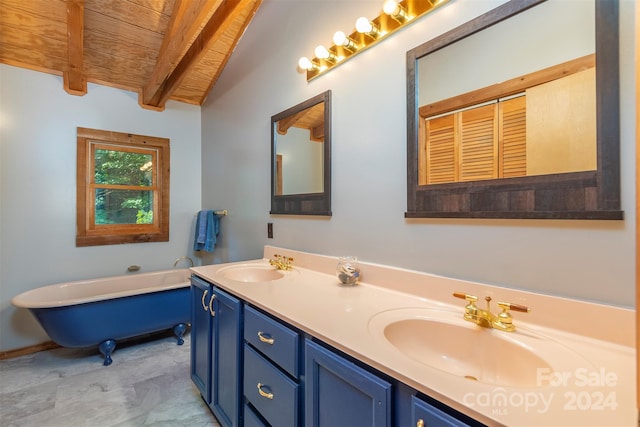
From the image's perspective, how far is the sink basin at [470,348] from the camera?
794 millimetres

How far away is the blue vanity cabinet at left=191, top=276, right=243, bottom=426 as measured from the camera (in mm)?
1355

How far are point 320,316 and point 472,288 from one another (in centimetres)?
58

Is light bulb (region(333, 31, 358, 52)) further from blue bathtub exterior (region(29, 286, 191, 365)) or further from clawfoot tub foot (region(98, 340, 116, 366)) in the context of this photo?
clawfoot tub foot (region(98, 340, 116, 366))

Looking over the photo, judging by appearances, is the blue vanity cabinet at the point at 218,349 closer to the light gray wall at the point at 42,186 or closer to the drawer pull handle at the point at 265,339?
the drawer pull handle at the point at 265,339

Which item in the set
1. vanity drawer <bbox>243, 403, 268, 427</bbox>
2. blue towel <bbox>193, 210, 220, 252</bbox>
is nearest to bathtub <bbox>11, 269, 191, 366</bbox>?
blue towel <bbox>193, 210, 220, 252</bbox>

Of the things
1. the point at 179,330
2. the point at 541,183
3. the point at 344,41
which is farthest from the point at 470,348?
the point at 179,330

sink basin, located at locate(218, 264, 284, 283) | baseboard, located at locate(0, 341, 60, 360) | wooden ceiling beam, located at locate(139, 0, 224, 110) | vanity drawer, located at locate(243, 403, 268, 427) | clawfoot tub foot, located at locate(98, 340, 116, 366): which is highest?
wooden ceiling beam, located at locate(139, 0, 224, 110)

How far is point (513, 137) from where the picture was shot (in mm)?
1018

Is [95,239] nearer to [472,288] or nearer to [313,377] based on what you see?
[313,377]

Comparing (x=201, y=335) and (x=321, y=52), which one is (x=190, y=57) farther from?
(x=201, y=335)

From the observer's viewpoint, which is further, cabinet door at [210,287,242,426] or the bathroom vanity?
cabinet door at [210,287,242,426]

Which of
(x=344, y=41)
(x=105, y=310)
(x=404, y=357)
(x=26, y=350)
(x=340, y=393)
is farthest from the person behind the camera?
(x=26, y=350)

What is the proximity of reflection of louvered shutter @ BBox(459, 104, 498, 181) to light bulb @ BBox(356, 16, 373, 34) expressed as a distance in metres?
0.67

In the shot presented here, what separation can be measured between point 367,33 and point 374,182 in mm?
757
